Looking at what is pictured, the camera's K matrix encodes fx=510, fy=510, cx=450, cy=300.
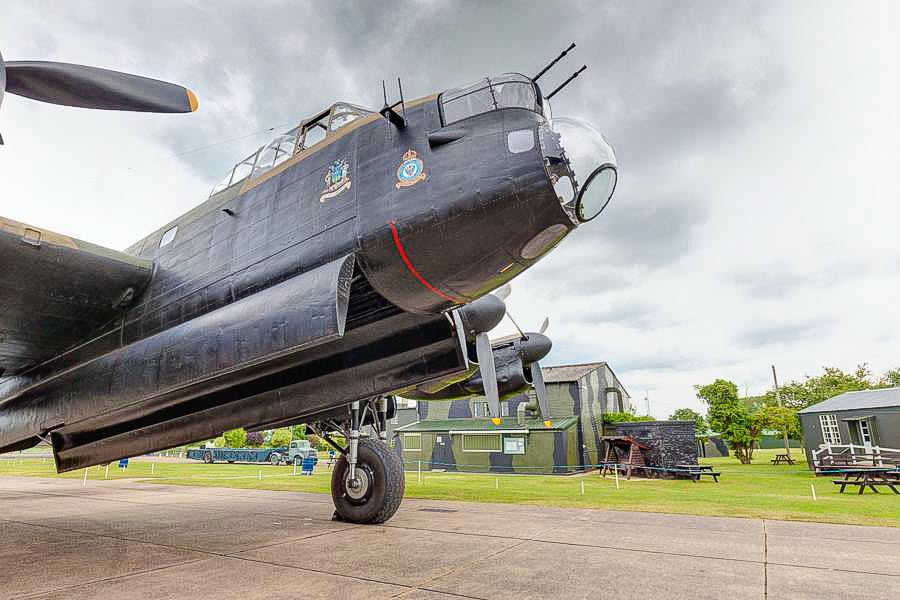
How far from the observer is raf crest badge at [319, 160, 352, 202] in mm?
5141

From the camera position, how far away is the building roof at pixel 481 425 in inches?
972

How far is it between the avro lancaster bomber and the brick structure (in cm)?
1767

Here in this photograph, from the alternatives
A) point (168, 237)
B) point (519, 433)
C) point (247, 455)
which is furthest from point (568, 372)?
point (168, 237)

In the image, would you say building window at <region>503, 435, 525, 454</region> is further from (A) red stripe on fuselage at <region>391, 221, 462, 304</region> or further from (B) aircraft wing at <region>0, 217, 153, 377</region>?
(A) red stripe on fuselage at <region>391, 221, 462, 304</region>

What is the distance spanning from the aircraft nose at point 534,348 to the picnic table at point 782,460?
82.0 feet

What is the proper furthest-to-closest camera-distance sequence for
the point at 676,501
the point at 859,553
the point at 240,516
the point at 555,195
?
the point at 676,501 < the point at 240,516 < the point at 859,553 < the point at 555,195

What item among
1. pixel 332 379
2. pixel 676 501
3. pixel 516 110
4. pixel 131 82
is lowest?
pixel 676 501

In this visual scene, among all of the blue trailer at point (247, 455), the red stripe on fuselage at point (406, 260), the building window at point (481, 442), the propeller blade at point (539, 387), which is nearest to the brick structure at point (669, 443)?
the building window at point (481, 442)

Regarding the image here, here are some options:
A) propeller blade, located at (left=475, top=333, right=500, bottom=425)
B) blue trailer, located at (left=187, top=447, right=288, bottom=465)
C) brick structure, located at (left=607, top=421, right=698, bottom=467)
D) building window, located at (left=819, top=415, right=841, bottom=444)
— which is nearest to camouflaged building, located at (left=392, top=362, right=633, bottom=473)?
brick structure, located at (left=607, top=421, right=698, bottom=467)

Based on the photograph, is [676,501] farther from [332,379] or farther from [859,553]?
[332,379]

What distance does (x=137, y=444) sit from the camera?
698 cm

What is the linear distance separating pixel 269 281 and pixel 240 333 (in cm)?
74

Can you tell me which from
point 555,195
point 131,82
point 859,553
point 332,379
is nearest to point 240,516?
point 332,379

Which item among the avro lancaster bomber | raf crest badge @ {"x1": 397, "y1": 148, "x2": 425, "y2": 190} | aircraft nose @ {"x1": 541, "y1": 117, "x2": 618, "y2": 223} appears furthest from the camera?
raf crest badge @ {"x1": 397, "y1": 148, "x2": 425, "y2": 190}
